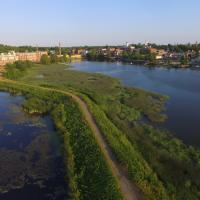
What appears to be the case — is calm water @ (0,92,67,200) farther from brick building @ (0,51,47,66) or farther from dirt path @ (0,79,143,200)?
brick building @ (0,51,47,66)

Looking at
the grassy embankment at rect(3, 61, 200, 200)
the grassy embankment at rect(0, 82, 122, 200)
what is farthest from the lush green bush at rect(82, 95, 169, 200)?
the grassy embankment at rect(0, 82, 122, 200)

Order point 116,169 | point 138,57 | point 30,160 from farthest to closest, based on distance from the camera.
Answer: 1. point 138,57
2. point 30,160
3. point 116,169

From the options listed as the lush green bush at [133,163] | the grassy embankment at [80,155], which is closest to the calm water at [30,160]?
the grassy embankment at [80,155]

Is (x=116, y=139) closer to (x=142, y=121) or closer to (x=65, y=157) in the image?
(x=65, y=157)

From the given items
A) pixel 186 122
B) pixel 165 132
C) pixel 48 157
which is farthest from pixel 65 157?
pixel 186 122

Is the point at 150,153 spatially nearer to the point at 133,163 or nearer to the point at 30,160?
the point at 133,163

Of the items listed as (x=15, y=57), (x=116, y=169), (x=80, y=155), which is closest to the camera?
(x=116, y=169)

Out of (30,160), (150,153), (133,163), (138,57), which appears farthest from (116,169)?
(138,57)
